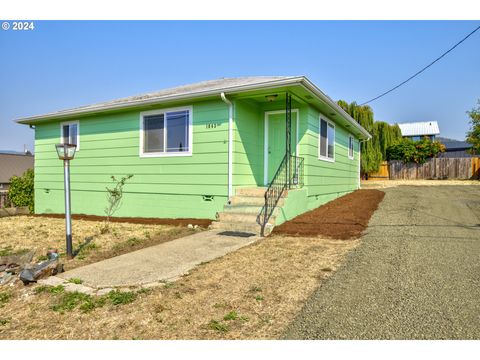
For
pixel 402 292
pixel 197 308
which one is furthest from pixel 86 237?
pixel 402 292

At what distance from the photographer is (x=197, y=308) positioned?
116 inches

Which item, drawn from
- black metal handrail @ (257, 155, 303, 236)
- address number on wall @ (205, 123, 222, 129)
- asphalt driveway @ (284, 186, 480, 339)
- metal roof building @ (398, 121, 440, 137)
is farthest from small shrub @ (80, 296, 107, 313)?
metal roof building @ (398, 121, 440, 137)

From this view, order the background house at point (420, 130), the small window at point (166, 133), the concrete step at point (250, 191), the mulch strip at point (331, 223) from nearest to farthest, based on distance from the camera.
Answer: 1. the mulch strip at point (331, 223)
2. the concrete step at point (250, 191)
3. the small window at point (166, 133)
4. the background house at point (420, 130)

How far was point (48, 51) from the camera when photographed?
31.4ft

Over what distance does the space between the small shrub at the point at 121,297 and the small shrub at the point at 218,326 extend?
987 millimetres

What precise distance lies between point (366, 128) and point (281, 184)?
54.8 feet

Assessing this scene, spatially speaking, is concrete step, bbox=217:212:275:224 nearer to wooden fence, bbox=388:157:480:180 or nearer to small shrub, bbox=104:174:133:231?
small shrub, bbox=104:174:133:231

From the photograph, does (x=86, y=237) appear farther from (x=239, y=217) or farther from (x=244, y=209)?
(x=244, y=209)

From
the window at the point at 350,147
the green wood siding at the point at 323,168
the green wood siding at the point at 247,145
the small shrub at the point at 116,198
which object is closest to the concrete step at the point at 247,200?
the green wood siding at the point at 247,145

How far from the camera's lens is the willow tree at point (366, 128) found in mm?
22359

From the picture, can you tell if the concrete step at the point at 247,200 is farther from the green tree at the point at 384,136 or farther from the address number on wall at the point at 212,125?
the green tree at the point at 384,136

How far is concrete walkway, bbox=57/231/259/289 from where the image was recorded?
151 inches
